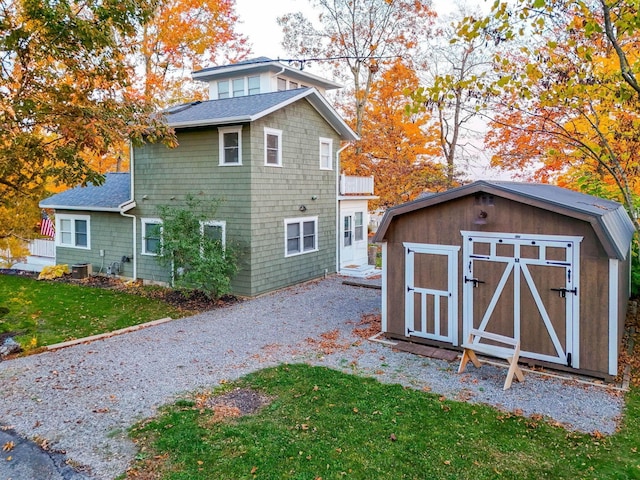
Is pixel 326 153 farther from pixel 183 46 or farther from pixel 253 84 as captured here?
pixel 183 46

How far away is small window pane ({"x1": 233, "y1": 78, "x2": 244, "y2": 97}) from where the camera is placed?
58.2 feet

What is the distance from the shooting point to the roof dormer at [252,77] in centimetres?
1692

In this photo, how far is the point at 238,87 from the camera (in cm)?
1786

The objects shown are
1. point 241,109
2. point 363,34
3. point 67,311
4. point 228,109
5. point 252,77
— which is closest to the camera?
point 67,311

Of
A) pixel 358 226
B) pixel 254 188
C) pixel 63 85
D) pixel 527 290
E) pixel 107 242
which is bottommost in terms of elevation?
pixel 527 290

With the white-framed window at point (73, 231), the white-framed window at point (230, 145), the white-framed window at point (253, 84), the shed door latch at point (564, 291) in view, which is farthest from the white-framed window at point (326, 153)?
the shed door latch at point (564, 291)

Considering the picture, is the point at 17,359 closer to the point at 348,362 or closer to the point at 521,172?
the point at 348,362

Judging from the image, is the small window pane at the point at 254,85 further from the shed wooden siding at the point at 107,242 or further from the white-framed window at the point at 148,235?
the shed wooden siding at the point at 107,242

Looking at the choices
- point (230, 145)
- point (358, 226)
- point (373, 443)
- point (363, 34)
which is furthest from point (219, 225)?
point (363, 34)

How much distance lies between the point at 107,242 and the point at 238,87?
758 cm

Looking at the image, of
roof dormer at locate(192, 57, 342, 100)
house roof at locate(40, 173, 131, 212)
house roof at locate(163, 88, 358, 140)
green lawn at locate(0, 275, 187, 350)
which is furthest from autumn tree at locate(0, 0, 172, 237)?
roof dormer at locate(192, 57, 342, 100)

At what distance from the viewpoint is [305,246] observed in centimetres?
1534

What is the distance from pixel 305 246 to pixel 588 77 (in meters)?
9.70

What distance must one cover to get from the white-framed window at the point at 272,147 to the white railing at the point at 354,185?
394 centimetres
